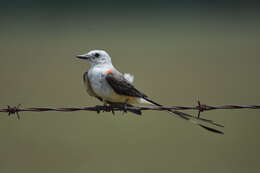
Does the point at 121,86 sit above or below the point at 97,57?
below

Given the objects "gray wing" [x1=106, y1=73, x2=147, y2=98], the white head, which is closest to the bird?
"gray wing" [x1=106, y1=73, x2=147, y2=98]

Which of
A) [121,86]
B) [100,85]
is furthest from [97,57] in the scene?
[121,86]

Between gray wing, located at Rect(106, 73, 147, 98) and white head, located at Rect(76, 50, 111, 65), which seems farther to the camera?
white head, located at Rect(76, 50, 111, 65)

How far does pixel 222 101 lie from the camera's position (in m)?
11.6

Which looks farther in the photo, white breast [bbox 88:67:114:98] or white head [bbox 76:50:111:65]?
white head [bbox 76:50:111:65]

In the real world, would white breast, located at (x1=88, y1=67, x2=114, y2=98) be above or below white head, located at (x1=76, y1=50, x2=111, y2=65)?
below

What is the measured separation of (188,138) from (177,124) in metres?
0.88

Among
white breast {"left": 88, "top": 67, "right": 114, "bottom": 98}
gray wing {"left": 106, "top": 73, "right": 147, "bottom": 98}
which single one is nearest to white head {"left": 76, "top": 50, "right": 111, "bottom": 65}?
white breast {"left": 88, "top": 67, "right": 114, "bottom": 98}

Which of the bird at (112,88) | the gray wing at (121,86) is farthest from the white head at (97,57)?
the gray wing at (121,86)

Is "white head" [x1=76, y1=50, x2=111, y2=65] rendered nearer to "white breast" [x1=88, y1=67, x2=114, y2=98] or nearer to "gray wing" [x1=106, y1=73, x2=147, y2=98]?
"white breast" [x1=88, y1=67, x2=114, y2=98]

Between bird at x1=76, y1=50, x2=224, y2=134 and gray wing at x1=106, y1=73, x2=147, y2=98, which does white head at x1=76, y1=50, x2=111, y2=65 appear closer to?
bird at x1=76, y1=50, x2=224, y2=134

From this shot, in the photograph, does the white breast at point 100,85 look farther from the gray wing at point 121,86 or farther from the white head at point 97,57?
the white head at point 97,57

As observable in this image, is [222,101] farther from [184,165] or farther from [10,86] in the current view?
[10,86]

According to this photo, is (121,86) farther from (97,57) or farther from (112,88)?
Result: (97,57)
